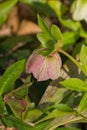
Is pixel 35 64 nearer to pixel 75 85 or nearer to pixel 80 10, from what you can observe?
pixel 75 85

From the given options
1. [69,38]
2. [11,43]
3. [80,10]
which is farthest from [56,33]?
[11,43]

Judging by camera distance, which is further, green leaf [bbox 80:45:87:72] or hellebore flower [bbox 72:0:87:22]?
hellebore flower [bbox 72:0:87:22]

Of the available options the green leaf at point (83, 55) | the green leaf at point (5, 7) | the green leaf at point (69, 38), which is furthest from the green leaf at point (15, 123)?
the green leaf at point (5, 7)

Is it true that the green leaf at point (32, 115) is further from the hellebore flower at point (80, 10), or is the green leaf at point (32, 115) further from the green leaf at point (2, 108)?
the hellebore flower at point (80, 10)

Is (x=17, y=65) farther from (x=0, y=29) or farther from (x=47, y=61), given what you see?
(x=0, y=29)

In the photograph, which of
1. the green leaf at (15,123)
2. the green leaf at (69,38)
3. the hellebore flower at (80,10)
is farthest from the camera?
the green leaf at (69,38)

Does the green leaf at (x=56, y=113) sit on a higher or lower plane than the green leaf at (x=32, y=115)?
higher

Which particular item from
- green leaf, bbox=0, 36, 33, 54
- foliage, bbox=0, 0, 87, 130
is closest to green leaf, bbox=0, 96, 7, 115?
foliage, bbox=0, 0, 87, 130

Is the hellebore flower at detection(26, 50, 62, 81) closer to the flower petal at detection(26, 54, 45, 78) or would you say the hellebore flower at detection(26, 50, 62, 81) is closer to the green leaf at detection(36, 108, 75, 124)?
the flower petal at detection(26, 54, 45, 78)

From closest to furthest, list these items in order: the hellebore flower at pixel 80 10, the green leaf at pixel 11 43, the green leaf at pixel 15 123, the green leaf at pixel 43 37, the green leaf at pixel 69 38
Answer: the green leaf at pixel 15 123
the green leaf at pixel 43 37
the hellebore flower at pixel 80 10
the green leaf at pixel 69 38
the green leaf at pixel 11 43
